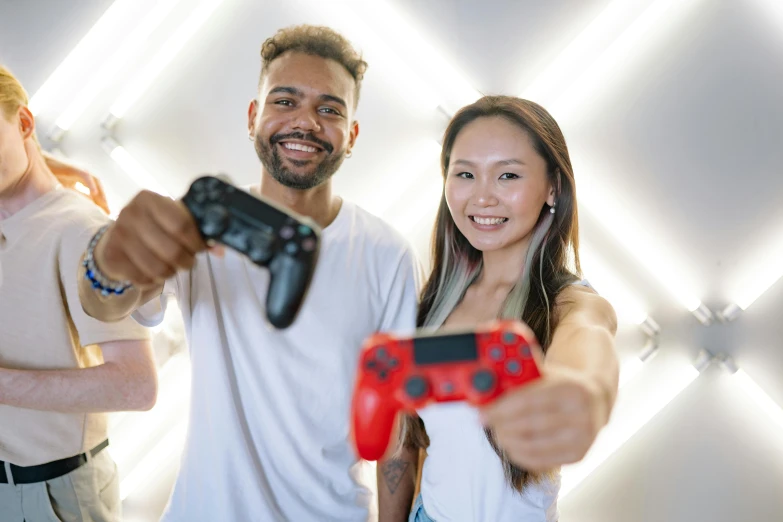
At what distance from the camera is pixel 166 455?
5.32 ft

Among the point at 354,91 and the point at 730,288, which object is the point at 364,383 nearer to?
the point at 354,91

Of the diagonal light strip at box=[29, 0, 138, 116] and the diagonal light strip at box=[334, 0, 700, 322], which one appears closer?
the diagonal light strip at box=[334, 0, 700, 322]

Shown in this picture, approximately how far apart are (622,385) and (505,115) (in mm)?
786

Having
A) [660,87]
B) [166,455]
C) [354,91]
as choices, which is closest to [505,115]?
[354,91]

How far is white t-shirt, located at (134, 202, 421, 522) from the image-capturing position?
1.08 m

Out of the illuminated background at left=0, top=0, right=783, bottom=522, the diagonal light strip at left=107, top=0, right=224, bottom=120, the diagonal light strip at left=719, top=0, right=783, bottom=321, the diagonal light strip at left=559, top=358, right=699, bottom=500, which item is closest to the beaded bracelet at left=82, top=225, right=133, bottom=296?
the illuminated background at left=0, top=0, right=783, bottom=522

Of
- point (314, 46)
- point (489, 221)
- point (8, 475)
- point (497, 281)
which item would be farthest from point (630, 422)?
point (8, 475)

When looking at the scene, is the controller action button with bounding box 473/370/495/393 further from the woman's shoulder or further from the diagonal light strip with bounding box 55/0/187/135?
the diagonal light strip with bounding box 55/0/187/135

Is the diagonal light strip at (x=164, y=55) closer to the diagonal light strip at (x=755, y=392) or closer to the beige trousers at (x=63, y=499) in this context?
the beige trousers at (x=63, y=499)

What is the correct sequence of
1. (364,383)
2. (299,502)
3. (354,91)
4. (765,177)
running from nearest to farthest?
(364,383), (299,502), (354,91), (765,177)

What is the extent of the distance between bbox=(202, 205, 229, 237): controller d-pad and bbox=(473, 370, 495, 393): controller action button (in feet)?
1.00

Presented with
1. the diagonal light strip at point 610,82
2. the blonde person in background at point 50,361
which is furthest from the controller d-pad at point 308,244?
the diagonal light strip at point 610,82

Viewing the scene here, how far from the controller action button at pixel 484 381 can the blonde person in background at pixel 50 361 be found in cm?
90

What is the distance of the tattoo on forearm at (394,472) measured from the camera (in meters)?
1.22
